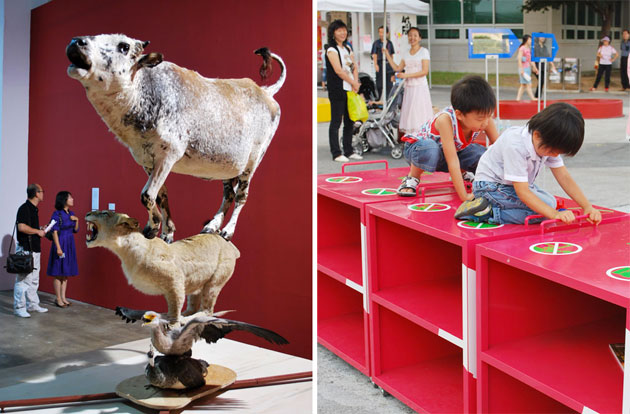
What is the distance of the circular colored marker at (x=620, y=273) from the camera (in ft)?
5.77

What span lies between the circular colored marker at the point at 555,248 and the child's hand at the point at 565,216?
164mm

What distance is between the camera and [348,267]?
2.95 meters

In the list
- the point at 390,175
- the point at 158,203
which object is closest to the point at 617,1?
the point at 390,175

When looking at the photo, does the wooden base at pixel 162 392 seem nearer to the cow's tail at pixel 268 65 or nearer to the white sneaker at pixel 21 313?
the white sneaker at pixel 21 313

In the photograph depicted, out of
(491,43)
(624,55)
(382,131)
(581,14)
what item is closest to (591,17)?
(581,14)

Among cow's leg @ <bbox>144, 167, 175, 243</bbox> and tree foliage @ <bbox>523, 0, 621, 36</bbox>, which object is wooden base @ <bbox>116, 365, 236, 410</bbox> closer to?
cow's leg @ <bbox>144, 167, 175, 243</bbox>

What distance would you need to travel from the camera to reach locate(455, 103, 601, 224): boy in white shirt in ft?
7.22

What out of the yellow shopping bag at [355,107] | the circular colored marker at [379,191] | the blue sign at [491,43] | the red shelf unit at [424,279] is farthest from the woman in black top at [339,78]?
the red shelf unit at [424,279]

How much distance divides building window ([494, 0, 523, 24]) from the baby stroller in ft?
20.9

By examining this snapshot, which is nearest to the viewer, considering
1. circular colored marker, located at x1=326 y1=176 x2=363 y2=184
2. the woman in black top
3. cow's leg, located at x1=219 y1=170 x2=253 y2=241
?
cow's leg, located at x1=219 y1=170 x2=253 y2=241

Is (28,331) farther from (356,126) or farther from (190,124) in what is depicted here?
(356,126)

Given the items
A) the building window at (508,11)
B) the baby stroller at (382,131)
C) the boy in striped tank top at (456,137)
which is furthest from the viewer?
the building window at (508,11)

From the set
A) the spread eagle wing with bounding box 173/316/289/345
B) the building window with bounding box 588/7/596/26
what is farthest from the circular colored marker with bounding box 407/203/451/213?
the building window with bounding box 588/7/596/26

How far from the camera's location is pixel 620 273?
1.79m
